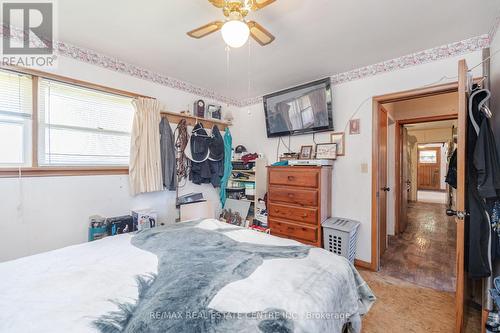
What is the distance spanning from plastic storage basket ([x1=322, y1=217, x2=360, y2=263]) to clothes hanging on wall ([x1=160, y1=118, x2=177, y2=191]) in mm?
2017

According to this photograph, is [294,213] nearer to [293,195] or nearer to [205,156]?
[293,195]

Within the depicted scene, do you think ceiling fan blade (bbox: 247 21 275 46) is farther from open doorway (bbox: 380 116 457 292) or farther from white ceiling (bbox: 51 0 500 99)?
open doorway (bbox: 380 116 457 292)

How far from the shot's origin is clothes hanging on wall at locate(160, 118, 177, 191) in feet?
9.18

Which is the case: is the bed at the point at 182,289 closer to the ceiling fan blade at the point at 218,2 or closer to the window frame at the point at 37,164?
the window frame at the point at 37,164

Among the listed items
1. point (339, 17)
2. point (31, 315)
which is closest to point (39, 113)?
point (31, 315)

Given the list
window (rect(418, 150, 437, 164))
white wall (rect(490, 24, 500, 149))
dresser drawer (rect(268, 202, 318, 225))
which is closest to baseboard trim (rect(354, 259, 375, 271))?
dresser drawer (rect(268, 202, 318, 225))

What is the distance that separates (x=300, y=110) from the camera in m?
3.03

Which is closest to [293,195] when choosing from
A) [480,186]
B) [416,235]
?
[480,186]

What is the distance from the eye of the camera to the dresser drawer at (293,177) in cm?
258

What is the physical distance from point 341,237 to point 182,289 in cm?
202

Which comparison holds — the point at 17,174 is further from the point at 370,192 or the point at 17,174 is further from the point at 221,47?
the point at 370,192

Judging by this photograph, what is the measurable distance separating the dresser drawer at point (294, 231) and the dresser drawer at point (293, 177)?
525 mm

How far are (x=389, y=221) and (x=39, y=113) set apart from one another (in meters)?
4.85

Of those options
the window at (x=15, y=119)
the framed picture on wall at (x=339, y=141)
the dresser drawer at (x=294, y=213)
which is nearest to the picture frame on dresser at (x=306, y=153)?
the framed picture on wall at (x=339, y=141)
